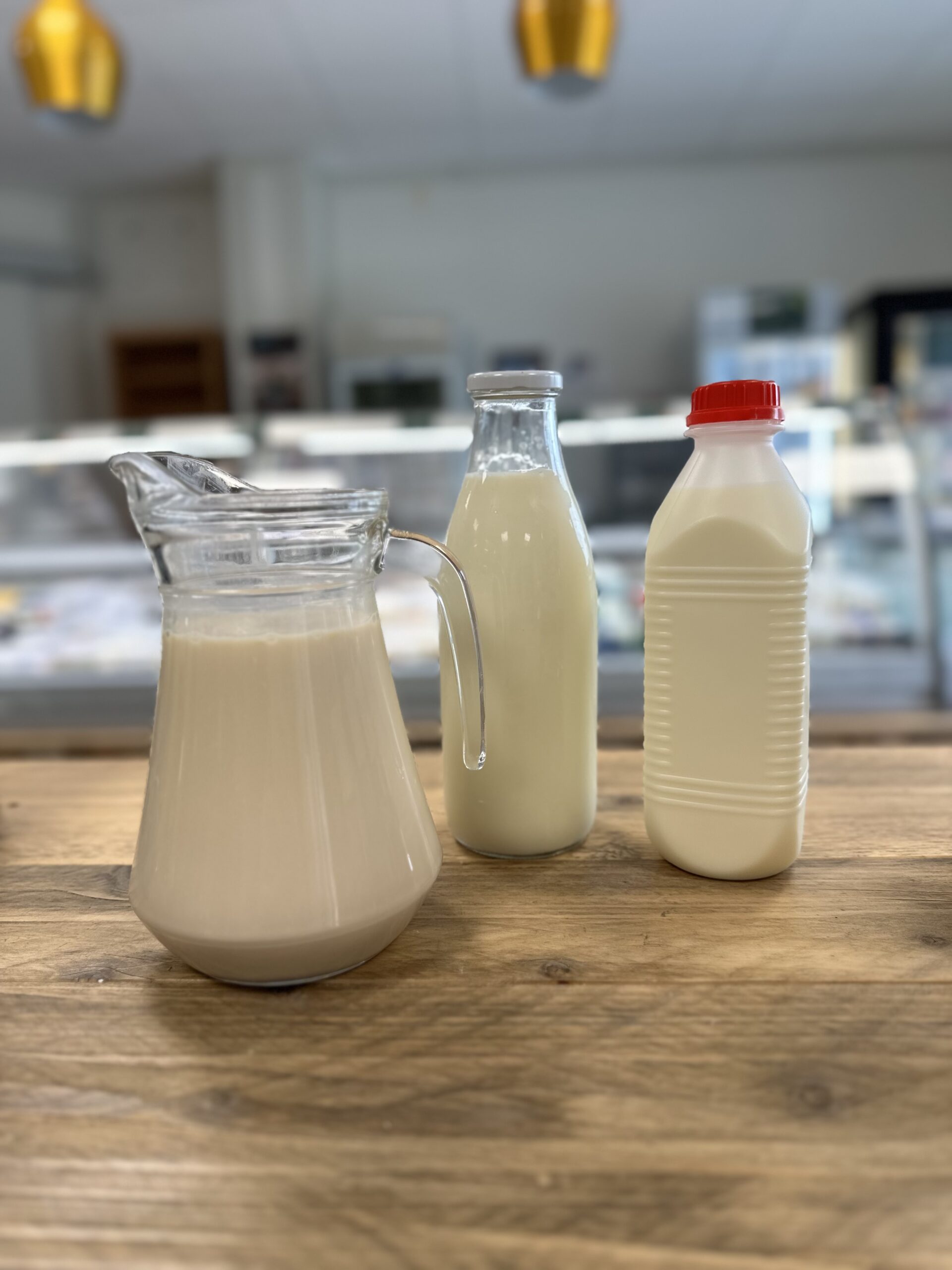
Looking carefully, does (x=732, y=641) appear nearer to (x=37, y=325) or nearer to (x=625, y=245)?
(x=625, y=245)

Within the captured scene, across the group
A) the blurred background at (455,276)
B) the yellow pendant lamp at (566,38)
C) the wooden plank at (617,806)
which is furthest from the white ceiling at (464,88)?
the wooden plank at (617,806)

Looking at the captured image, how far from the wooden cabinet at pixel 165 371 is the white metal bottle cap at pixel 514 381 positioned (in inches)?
168

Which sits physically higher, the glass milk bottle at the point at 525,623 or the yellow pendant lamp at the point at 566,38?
the yellow pendant lamp at the point at 566,38

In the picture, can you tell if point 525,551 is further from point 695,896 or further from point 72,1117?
point 72,1117

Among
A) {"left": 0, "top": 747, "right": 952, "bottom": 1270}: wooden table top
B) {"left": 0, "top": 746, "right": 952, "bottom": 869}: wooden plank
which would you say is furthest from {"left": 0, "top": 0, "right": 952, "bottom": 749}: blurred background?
{"left": 0, "top": 747, "right": 952, "bottom": 1270}: wooden table top

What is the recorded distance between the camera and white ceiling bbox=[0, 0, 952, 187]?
276 centimetres

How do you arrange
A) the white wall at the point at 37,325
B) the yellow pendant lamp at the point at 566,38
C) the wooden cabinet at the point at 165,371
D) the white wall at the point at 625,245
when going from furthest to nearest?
the wooden cabinet at the point at 165,371, the white wall at the point at 37,325, the white wall at the point at 625,245, the yellow pendant lamp at the point at 566,38

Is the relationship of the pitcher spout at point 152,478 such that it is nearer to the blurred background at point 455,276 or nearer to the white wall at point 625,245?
the blurred background at point 455,276

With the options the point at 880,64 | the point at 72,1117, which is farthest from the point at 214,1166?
the point at 880,64

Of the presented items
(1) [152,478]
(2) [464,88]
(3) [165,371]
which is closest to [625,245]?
(2) [464,88]

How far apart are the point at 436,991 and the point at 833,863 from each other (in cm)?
27

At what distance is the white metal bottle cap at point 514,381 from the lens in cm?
54

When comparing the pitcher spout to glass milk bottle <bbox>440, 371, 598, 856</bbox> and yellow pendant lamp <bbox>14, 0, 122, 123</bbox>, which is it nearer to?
glass milk bottle <bbox>440, 371, 598, 856</bbox>

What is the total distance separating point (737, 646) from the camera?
520 millimetres
